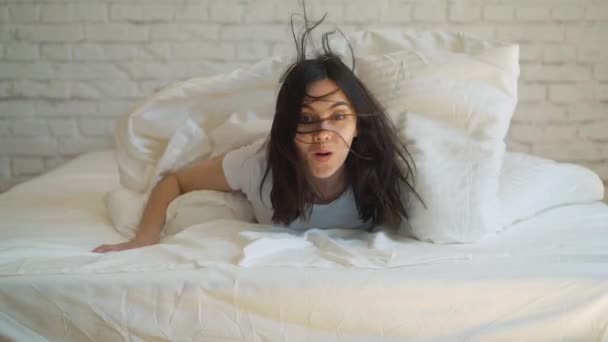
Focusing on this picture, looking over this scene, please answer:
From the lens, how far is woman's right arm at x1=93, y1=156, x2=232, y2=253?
1024mm

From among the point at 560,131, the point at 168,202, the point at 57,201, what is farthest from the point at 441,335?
the point at 560,131

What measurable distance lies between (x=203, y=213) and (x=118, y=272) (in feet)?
0.84

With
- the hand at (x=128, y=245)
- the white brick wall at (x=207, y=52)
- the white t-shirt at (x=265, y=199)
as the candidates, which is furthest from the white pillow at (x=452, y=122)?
the white brick wall at (x=207, y=52)

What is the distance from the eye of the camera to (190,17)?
5.50ft

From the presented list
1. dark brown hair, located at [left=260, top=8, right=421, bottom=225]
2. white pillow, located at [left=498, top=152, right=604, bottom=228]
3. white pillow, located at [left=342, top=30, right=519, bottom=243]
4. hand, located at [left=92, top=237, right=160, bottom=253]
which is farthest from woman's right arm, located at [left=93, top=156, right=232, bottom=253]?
white pillow, located at [left=498, top=152, right=604, bottom=228]

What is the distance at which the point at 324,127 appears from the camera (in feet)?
2.89

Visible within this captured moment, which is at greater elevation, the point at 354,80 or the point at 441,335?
the point at 354,80

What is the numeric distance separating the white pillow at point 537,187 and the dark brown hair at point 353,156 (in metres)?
0.20

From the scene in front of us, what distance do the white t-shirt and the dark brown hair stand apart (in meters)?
0.02

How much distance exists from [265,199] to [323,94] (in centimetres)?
23

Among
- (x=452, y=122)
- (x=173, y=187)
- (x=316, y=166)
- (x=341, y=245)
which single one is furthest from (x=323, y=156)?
(x=173, y=187)

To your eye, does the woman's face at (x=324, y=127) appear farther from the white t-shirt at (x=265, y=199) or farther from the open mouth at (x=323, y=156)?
the white t-shirt at (x=265, y=199)

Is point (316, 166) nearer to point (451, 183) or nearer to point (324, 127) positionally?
point (324, 127)

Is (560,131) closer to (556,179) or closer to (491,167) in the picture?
(556,179)
